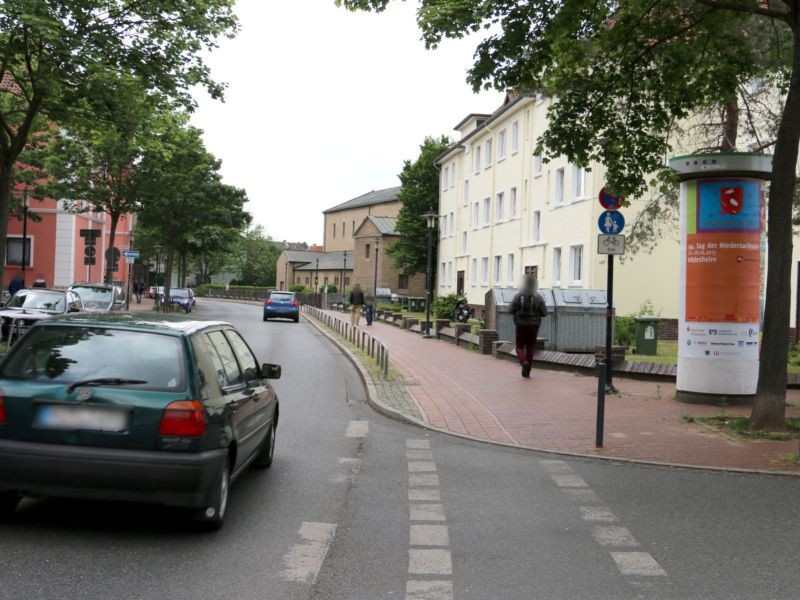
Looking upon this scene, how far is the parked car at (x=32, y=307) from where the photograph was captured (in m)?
17.5

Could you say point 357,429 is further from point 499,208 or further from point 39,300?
point 499,208

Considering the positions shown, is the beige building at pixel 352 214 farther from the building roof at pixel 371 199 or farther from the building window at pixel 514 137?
the building window at pixel 514 137

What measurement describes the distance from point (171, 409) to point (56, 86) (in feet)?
34.6

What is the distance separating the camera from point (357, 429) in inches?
391

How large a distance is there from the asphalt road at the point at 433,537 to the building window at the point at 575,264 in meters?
25.8

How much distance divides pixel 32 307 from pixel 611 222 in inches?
520

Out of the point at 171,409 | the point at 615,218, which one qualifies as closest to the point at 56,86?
the point at 615,218

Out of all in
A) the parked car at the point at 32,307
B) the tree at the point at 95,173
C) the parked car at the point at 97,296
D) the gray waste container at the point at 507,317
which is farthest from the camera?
the tree at the point at 95,173

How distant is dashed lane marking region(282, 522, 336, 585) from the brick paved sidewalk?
395cm

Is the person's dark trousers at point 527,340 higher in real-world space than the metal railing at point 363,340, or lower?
higher

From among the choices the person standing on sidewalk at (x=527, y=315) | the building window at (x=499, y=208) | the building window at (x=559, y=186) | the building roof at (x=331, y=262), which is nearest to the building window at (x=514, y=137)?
the building window at (x=499, y=208)

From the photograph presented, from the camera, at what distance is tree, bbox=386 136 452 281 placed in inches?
2564

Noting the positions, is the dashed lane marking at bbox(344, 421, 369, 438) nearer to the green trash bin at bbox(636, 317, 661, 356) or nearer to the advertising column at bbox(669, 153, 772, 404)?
the advertising column at bbox(669, 153, 772, 404)

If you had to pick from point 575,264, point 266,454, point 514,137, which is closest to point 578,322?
point 575,264
